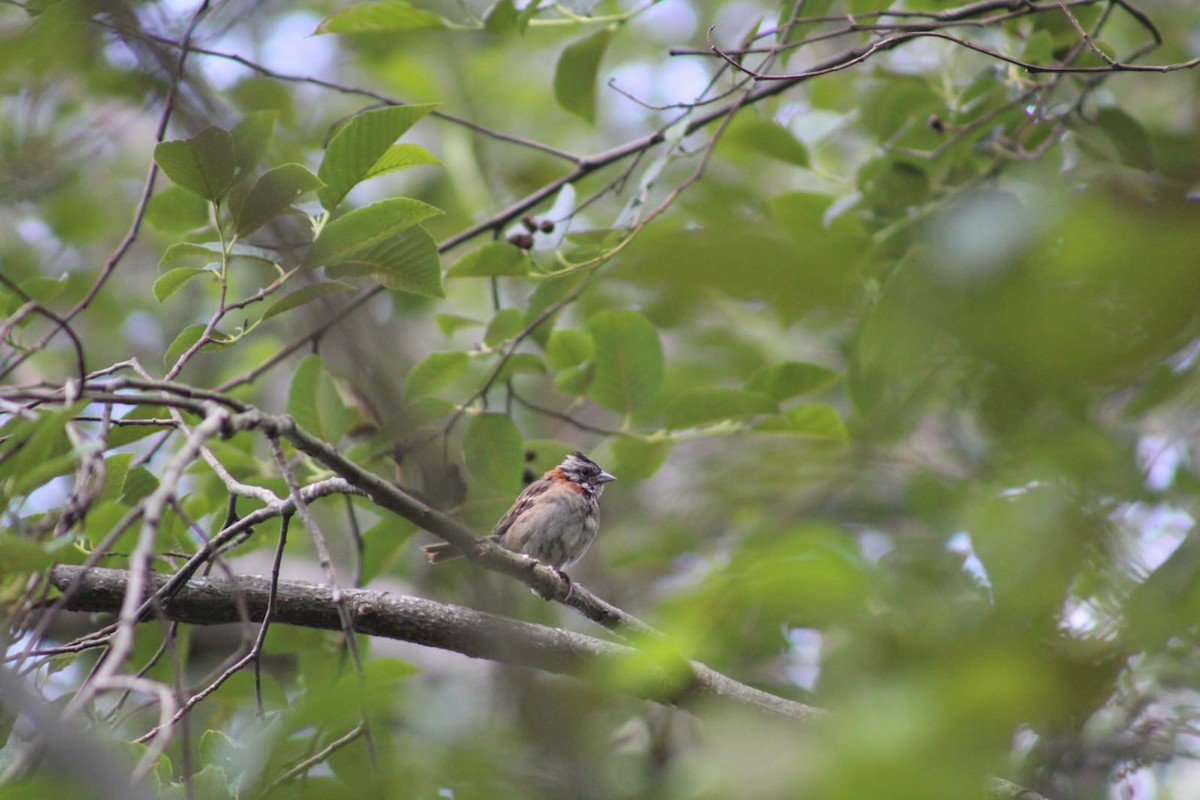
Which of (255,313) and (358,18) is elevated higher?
(358,18)

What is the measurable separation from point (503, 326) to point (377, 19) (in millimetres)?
1243

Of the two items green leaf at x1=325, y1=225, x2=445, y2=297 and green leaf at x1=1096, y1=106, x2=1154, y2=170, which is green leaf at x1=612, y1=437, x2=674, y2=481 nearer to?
green leaf at x1=325, y1=225, x2=445, y2=297

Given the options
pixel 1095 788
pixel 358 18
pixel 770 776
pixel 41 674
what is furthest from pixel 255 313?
pixel 770 776

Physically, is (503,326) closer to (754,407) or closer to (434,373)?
(434,373)

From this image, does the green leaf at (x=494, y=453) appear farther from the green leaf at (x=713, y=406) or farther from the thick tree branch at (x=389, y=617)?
the thick tree branch at (x=389, y=617)

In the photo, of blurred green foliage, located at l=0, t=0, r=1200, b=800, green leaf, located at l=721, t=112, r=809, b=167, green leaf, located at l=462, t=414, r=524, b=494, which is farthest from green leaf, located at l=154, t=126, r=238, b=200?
green leaf, located at l=721, t=112, r=809, b=167

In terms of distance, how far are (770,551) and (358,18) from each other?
3.23 meters

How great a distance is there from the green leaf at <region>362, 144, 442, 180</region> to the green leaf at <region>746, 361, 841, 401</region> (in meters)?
1.59

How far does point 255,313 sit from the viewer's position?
6.93 meters

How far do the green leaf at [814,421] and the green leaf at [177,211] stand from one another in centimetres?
216

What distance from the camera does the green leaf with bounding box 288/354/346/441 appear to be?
3578 millimetres

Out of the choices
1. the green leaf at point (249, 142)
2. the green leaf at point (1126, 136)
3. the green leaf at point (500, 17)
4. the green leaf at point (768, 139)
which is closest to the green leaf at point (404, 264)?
the green leaf at point (249, 142)

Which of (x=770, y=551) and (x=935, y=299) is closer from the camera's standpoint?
(x=935, y=299)

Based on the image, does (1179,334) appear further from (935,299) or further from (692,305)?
(692,305)
